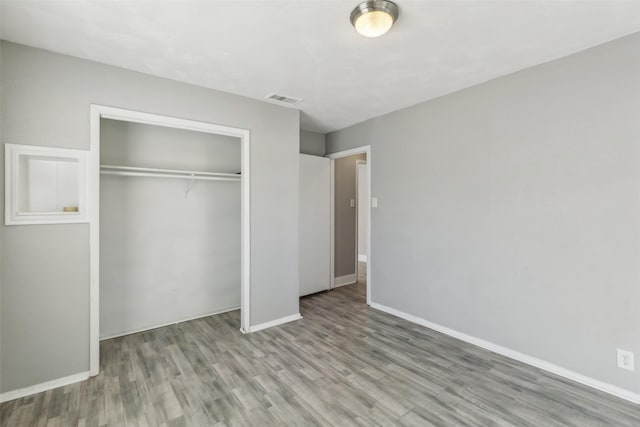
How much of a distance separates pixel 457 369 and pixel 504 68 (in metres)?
2.59

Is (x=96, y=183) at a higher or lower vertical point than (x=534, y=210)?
higher

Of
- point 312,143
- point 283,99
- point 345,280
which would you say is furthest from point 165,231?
point 345,280

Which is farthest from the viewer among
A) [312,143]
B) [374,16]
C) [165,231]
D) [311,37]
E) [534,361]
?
[312,143]

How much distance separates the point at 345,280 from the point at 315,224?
1.23m

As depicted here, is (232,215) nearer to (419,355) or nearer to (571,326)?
(419,355)

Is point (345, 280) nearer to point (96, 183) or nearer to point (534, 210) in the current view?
point (534, 210)

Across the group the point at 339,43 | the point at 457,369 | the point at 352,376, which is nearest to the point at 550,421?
the point at 457,369

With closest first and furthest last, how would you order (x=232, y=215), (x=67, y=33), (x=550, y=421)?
(x=550, y=421), (x=67, y=33), (x=232, y=215)

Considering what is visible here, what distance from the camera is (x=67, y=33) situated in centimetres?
207

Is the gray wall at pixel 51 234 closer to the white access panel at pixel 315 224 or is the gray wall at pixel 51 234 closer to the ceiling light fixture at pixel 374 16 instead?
the ceiling light fixture at pixel 374 16

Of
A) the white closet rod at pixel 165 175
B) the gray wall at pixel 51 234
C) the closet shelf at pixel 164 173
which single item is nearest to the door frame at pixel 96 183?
the gray wall at pixel 51 234

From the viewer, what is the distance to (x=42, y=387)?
2.24 meters

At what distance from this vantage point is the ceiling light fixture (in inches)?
68.3

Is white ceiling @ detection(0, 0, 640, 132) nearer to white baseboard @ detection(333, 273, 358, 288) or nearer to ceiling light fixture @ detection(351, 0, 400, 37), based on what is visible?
ceiling light fixture @ detection(351, 0, 400, 37)
